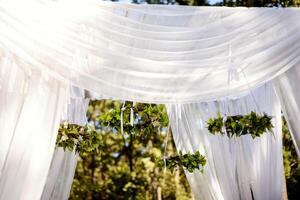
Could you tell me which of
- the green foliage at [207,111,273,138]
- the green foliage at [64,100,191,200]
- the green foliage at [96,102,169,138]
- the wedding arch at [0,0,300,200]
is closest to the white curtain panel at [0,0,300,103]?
the wedding arch at [0,0,300,200]

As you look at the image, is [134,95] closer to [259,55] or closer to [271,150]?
[259,55]

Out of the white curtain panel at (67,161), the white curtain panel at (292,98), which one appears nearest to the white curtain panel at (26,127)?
A: the white curtain panel at (67,161)

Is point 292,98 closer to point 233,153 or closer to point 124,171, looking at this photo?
point 233,153

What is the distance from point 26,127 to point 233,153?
1.71 meters

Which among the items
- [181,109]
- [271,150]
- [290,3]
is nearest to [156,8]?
[181,109]

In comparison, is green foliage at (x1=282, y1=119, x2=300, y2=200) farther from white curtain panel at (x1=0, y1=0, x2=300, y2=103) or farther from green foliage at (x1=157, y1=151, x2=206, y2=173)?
white curtain panel at (x1=0, y1=0, x2=300, y2=103)

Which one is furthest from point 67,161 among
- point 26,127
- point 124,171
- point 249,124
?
point 124,171

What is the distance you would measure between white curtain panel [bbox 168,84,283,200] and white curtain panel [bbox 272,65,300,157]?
8.8 inches

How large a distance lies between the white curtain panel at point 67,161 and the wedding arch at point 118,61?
0.09ft

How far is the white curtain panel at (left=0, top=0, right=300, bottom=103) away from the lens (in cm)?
254

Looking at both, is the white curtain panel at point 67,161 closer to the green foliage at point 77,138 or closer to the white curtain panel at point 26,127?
the green foliage at point 77,138

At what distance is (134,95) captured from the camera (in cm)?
265

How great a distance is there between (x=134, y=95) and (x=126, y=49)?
310 millimetres

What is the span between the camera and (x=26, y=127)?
2.58 meters
